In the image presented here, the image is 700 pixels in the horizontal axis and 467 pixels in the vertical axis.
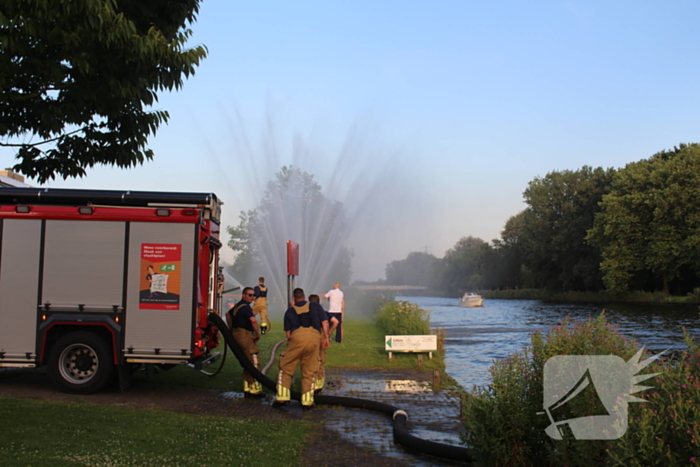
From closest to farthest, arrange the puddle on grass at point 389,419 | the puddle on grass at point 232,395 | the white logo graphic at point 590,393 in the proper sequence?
the white logo graphic at point 590,393, the puddle on grass at point 389,419, the puddle on grass at point 232,395

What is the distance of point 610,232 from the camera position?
60.3 m

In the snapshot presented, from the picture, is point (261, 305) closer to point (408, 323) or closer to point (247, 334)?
point (408, 323)

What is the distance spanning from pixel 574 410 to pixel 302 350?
19.0ft

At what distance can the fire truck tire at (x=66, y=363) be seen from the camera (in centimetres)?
1062

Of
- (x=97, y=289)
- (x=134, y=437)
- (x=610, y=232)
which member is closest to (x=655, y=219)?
(x=610, y=232)

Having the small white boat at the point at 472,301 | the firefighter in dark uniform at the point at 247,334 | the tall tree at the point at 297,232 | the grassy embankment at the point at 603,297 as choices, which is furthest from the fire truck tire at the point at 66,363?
the small white boat at the point at 472,301

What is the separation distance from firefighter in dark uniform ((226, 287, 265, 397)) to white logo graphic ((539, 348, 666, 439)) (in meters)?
6.67

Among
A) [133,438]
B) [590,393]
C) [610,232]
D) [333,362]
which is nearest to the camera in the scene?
[590,393]

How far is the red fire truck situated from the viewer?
10.6 metres

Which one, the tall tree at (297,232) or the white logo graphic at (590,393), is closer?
the white logo graphic at (590,393)

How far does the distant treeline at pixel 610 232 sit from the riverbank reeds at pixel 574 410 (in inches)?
2116

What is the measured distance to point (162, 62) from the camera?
895cm

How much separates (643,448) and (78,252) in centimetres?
944

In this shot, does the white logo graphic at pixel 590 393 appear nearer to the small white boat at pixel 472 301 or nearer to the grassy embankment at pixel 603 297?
the grassy embankment at pixel 603 297
